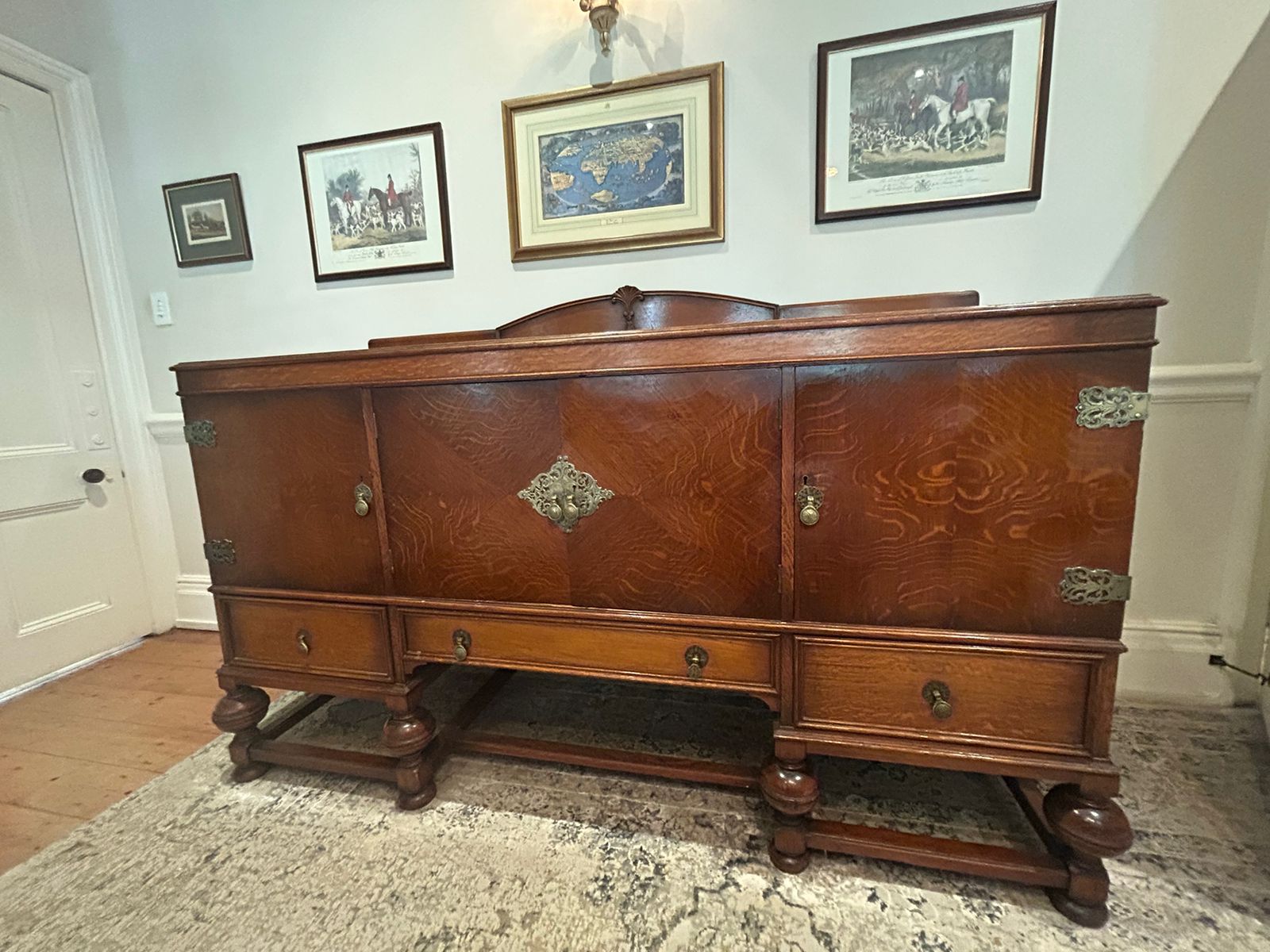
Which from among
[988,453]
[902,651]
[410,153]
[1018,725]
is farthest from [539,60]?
[1018,725]

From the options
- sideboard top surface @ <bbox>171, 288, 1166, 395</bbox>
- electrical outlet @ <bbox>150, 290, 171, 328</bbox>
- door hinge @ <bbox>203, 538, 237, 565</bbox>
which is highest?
electrical outlet @ <bbox>150, 290, 171, 328</bbox>

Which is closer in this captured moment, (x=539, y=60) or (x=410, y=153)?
(x=539, y=60)

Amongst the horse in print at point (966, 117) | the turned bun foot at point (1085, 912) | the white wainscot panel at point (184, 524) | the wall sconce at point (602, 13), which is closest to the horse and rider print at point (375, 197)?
the wall sconce at point (602, 13)

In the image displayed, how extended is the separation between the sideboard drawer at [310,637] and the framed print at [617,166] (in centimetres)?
119

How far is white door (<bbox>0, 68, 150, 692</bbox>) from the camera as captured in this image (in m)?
1.83

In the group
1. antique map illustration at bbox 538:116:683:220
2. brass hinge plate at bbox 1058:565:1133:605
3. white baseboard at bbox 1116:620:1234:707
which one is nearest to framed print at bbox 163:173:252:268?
antique map illustration at bbox 538:116:683:220

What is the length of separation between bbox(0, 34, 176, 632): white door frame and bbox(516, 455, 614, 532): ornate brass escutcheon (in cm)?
215

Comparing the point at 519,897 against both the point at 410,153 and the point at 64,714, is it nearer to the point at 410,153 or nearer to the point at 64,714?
the point at 64,714

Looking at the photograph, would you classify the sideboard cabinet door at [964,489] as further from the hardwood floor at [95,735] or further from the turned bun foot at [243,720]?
the hardwood floor at [95,735]

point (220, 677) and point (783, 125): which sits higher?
point (783, 125)

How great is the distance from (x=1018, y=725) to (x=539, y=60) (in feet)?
6.78

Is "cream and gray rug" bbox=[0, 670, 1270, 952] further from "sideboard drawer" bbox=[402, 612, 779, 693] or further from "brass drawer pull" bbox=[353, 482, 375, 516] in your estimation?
"brass drawer pull" bbox=[353, 482, 375, 516]

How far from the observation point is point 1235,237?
1.33 m

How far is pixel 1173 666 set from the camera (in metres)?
1.49
